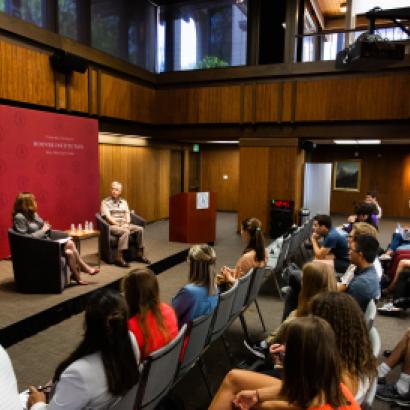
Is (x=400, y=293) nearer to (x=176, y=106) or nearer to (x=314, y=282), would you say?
(x=314, y=282)

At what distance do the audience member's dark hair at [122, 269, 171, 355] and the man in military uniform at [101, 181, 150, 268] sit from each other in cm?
377

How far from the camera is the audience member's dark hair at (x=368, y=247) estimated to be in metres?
3.21

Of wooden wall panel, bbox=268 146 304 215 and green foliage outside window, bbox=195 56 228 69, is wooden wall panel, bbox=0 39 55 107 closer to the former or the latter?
green foliage outside window, bbox=195 56 228 69

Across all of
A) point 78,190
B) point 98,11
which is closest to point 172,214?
point 78,190

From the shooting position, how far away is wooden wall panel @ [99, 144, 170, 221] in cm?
903

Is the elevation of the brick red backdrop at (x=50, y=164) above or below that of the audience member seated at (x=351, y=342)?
above

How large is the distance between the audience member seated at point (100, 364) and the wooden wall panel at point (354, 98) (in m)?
7.91

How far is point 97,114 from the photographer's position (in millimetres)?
7980

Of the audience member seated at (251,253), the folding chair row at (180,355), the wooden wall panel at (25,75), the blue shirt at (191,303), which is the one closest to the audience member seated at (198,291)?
the blue shirt at (191,303)

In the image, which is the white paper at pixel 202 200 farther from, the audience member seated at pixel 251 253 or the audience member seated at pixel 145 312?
the audience member seated at pixel 145 312

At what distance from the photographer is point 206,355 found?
357cm

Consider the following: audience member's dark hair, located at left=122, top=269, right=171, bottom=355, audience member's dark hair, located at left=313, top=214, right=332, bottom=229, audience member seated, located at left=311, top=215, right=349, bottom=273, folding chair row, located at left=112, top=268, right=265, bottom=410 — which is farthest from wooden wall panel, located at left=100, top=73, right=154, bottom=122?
audience member's dark hair, located at left=122, top=269, right=171, bottom=355

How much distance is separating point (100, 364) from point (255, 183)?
8079mm

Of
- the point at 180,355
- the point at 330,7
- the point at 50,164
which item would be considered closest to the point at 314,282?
the point at 180,355
